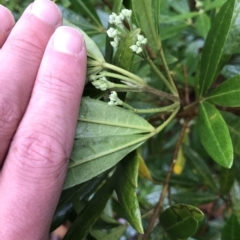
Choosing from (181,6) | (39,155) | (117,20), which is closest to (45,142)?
(39,155)

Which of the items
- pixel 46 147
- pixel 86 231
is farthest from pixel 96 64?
pixel 86 231

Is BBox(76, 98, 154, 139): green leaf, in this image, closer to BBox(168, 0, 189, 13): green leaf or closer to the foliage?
the foliage

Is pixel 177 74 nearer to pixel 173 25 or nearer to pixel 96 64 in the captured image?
pixel 173 25

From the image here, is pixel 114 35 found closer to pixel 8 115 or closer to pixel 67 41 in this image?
pixel 67 41

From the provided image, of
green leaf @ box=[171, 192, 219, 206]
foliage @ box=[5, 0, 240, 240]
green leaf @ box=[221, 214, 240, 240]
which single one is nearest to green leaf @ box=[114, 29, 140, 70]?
foliage @ box=[5, 0, 240, 240]

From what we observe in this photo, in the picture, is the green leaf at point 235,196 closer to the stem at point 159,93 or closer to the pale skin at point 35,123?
the stem at point 159,93

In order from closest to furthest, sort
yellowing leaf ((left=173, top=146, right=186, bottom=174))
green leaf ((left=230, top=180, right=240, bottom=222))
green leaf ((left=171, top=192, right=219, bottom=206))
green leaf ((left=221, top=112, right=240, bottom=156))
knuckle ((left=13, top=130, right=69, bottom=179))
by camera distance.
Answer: knuckle ((left=13, top=130, right=69, bottom=179)), green leaf ((left=221, top=112, right=240, bottom=156)), green leaf ((left=230, top=180, right=240, bottom=222)), green leaf ((left=171, top=192, right=219, bottom=206)), yellowing leaf ((left=173, top=146, right=186, bottom=174))

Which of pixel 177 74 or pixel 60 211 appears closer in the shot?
pixel 60 211

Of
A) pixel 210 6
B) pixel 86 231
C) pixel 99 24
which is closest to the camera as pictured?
pixel 86 231
